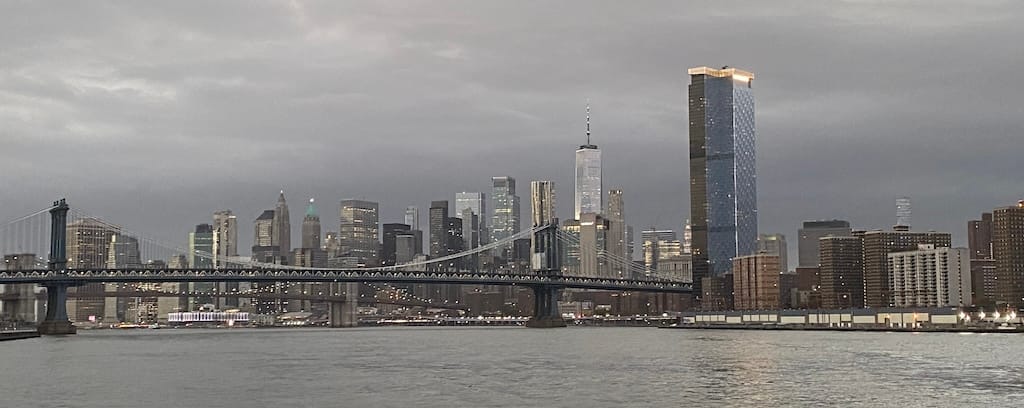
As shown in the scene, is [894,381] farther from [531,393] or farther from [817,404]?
Result: [531,393]

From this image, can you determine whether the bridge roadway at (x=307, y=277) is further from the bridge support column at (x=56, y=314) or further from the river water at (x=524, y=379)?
the river water at (x=524, y=379)

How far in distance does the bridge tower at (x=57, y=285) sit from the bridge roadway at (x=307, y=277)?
1089 mm

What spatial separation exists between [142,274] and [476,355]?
72.1 m

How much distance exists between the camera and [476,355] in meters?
75.4

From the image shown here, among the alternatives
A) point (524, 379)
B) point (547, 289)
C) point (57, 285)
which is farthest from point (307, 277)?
point (524, 379)

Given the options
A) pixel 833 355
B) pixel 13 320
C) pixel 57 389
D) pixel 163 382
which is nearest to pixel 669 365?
pixel 833 355

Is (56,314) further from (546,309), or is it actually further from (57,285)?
(546,309)

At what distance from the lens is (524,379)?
51.3 metres

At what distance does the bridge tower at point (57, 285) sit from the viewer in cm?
13112

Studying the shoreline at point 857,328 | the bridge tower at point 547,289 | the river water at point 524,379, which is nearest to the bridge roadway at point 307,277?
the bridge tower at point 547,289

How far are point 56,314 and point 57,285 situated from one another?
3.92m

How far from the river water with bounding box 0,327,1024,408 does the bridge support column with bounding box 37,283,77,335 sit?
53.8 meters

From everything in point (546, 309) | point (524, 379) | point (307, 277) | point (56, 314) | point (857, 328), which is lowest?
point (857, 328)

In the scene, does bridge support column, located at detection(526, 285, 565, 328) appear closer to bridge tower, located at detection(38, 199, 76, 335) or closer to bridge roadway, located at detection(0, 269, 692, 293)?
bridge roadway, located at detection(0, 269, 692, 293)
